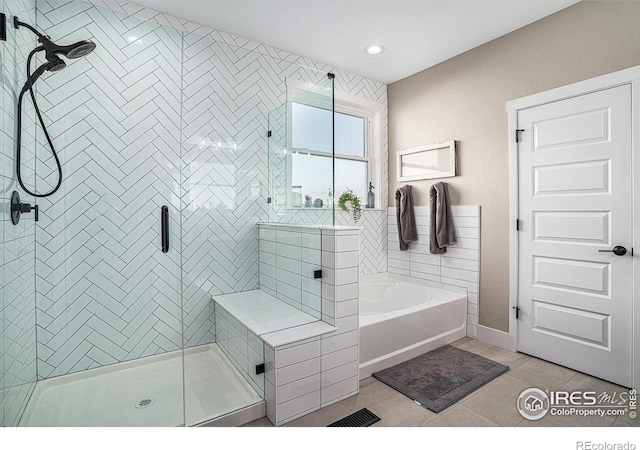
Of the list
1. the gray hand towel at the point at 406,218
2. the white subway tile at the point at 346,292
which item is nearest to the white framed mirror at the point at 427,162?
the gray hand towel at the point at 406,218

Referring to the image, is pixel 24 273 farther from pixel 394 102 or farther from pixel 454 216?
pixel 394 102

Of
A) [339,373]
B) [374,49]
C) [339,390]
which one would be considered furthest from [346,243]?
[374,49]

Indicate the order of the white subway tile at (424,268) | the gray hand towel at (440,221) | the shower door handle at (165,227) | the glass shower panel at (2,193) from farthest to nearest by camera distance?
the white subway tile at (424,268)
the gray hand towel at (440,221)
the shower door handle at (165,227)
the glass shower panel at (2,193)

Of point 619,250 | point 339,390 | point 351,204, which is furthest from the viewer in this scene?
point 351,204

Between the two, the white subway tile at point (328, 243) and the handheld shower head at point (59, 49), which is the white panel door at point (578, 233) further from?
the handheld shower head at point (59, 49)

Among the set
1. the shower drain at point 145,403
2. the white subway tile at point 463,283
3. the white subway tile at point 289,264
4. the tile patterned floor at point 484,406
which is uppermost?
the white subway tile at point 289,264

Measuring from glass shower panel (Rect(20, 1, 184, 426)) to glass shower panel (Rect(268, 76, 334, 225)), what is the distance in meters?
0.79

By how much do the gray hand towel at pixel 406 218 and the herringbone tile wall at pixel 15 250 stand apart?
118 inches

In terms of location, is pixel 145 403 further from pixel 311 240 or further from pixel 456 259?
pixel 456 259

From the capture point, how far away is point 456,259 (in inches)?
125

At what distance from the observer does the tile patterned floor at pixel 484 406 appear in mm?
1813

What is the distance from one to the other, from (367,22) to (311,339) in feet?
8.12

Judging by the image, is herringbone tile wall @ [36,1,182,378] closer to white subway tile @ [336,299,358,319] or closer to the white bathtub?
white subway tile @ [336,299,358,319]

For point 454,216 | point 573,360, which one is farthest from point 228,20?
point 573,360
